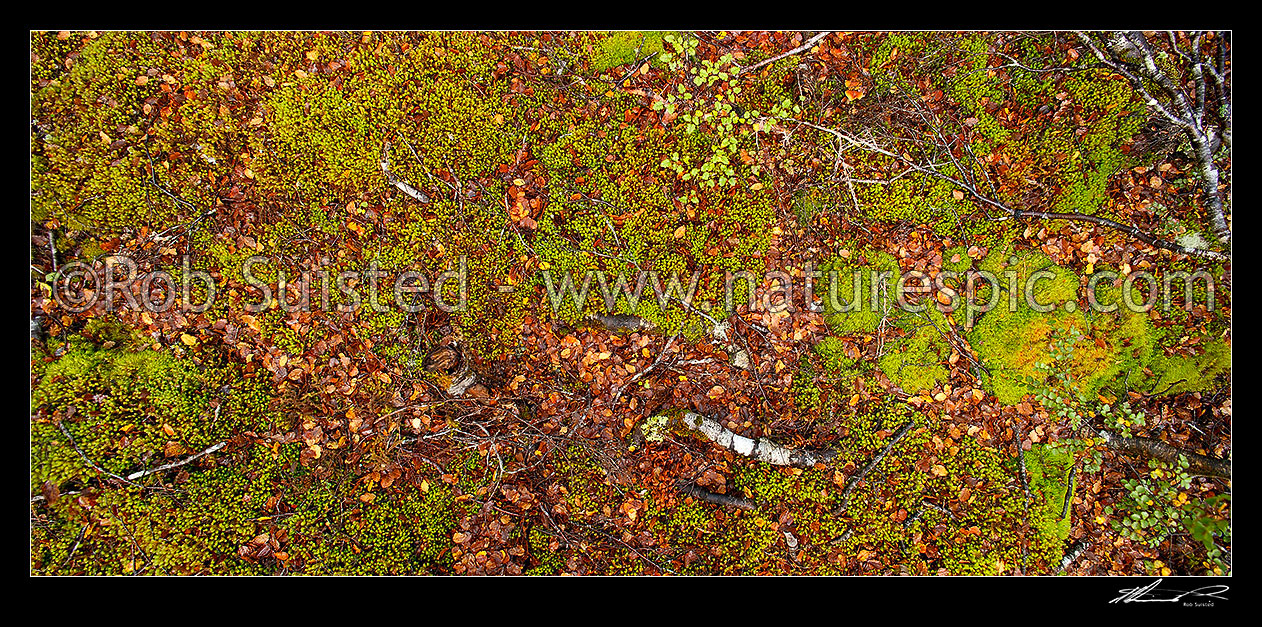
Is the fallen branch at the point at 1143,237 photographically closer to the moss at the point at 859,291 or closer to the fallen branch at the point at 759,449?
the moss at the point at 859,291

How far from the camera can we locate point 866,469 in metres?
3.66

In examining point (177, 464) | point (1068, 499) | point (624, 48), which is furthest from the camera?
point (624, 48)

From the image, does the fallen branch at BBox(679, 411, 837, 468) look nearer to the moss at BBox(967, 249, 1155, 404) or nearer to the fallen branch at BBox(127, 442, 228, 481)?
the moss at BBox(967, 249, 1155, 404)

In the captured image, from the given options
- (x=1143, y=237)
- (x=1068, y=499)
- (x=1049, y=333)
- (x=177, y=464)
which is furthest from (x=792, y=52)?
(x=177, y=464)

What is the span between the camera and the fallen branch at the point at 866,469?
364 cm

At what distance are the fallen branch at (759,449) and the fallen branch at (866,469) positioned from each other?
0.78ft

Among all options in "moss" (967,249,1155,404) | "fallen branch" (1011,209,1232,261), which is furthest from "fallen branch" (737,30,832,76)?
"moss" (967,249,1155,404)

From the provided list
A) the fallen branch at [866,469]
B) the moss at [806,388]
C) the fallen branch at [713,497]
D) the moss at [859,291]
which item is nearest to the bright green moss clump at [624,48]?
the moss at [859,291]

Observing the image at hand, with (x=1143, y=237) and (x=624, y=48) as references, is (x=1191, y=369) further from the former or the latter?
(x=624, y=48)

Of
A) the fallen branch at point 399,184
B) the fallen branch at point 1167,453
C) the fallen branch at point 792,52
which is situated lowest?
the fallen branch at point 1167,453
